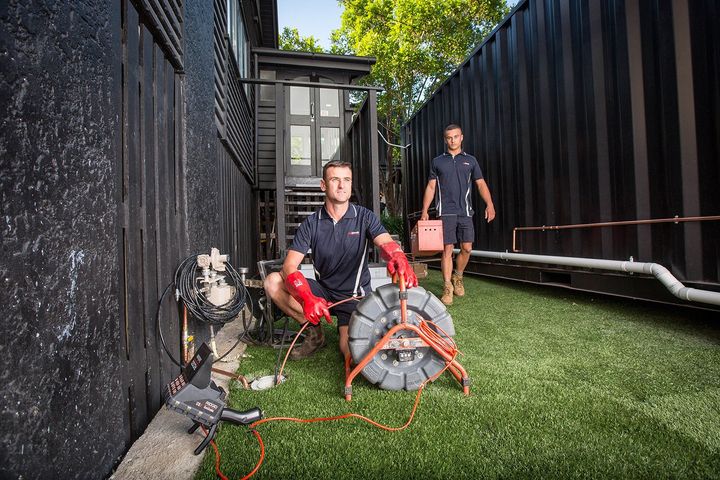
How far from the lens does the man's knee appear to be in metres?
2.51

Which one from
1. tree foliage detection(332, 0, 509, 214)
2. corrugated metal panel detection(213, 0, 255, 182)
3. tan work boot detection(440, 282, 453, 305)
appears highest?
tree foliage detection(332, 0, 509, 214)

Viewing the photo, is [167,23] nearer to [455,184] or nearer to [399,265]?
[399,265]

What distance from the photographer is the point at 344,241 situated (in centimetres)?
246

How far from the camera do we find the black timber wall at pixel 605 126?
8.02ft

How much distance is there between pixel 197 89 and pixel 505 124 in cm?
357

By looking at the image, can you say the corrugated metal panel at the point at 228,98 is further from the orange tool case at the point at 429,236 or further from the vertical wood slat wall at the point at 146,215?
the orange tool case at the point at 429,236

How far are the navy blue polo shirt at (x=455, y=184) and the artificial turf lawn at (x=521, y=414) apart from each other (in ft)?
5.96

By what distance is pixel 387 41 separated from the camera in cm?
1403

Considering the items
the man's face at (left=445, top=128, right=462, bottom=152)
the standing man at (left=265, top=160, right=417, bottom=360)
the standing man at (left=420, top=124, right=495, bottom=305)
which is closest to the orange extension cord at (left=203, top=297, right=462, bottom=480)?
the standing man at (left=265, top=160, right=417, bottom=360)

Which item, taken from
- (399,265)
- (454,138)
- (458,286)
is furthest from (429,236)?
(399,265)

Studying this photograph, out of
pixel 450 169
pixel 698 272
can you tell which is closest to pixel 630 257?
pixel 698 272

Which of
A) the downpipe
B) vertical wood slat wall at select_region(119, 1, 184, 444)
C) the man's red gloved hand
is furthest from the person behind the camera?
the downpipe

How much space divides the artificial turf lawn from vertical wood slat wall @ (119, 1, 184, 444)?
15.7 inches

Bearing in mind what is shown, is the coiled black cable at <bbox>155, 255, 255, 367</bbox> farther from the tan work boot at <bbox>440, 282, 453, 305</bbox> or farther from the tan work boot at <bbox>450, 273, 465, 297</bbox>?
the tan work boot at <bbox>450, 273, 465, 297</bbox>
